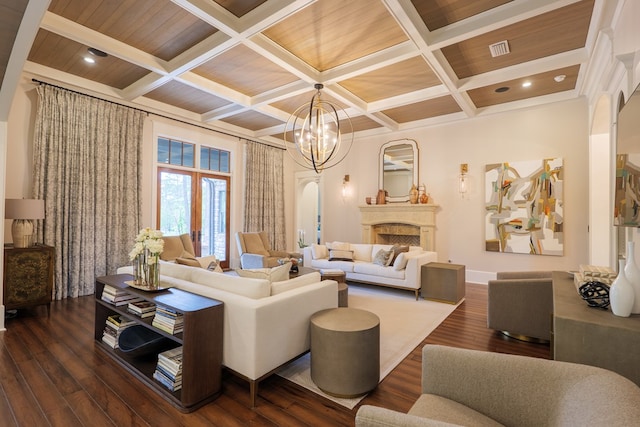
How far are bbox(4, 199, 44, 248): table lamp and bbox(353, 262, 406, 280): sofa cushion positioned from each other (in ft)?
15.1

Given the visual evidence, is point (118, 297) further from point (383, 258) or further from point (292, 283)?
point (383, 258)

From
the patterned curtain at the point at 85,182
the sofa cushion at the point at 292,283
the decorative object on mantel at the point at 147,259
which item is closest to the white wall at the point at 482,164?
the sofa cushion at the point at 292,283

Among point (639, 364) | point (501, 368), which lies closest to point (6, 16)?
point (501, 368)

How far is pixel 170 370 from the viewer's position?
2.20 m

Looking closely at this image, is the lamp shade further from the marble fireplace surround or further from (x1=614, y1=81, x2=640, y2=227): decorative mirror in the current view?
(x1=614, y1=81, x2=640, y2=227): decorative mirror

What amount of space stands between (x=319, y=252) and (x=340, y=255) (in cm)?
47

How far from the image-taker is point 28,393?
2.21 meters

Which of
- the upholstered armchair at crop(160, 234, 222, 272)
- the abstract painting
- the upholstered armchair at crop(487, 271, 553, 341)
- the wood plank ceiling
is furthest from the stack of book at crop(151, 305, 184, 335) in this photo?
the abstract painting

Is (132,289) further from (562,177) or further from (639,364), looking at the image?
(562,177)

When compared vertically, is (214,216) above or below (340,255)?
above

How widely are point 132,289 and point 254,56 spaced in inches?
123

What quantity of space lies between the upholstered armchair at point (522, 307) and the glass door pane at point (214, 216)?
18.3 feet

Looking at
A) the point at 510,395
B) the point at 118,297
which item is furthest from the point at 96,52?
the point at 510,395

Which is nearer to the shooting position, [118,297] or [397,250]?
[118,297]
